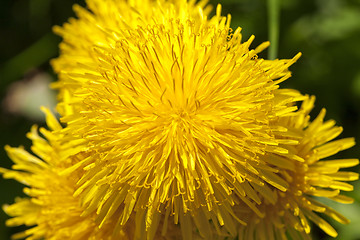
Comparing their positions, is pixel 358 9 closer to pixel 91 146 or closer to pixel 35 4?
pixel 91 146

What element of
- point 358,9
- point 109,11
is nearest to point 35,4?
point 109,11

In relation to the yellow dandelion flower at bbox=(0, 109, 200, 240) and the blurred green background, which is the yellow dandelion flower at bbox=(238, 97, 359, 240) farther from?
the blurred green background

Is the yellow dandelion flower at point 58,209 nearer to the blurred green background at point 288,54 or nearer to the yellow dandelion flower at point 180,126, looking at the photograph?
the yellow dandelion flower at point 180,126

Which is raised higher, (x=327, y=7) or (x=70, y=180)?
(x=327, y=7)

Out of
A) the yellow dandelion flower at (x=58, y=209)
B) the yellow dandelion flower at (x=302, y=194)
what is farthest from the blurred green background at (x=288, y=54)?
the yellow dandelion flower at (x=58, y=209)

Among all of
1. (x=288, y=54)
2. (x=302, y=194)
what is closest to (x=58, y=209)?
(x=302, y=194)
